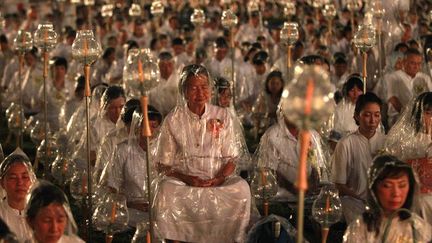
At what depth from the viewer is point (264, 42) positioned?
16359 millimetres

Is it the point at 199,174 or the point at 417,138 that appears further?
the point at 199,174

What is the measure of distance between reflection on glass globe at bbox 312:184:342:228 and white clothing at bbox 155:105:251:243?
0.55m

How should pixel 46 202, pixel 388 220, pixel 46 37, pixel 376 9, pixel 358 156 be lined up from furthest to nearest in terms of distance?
pixel 376 9 → pixel 46 37 → pixel 358 156 → pixel 388 220 → pixel 46 202

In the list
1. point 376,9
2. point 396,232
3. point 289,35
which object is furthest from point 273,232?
point 376,9

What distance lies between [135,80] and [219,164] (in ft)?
5.24

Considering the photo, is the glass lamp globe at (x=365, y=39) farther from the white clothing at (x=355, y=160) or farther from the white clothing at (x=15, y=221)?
the white clothing at (x=15, y=221)

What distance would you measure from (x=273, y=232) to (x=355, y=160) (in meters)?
1.42

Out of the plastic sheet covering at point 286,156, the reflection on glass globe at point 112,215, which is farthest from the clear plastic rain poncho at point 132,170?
the plastic sheet covering at point 286,156

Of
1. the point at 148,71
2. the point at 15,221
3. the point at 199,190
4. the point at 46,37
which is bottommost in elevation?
the point at 199,190

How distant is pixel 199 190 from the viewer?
21.7 ft

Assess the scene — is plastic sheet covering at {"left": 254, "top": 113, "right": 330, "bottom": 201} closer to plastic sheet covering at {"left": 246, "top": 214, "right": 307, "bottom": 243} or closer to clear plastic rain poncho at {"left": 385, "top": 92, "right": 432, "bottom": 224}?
clear plastic rain poncho at {"left": 385, "top": 92, "right": 432, "bottom": 224}

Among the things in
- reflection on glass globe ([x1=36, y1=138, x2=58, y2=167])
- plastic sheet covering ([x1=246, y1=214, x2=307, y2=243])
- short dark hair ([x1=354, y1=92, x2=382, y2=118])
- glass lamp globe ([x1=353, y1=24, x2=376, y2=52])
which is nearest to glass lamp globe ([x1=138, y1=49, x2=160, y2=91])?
plastic sheet covering ([x1=246, y1=214, x2=307, y2=243])

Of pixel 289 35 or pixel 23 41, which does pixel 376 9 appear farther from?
pixel 23 41

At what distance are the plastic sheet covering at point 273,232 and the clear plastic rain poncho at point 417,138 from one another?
103cm
